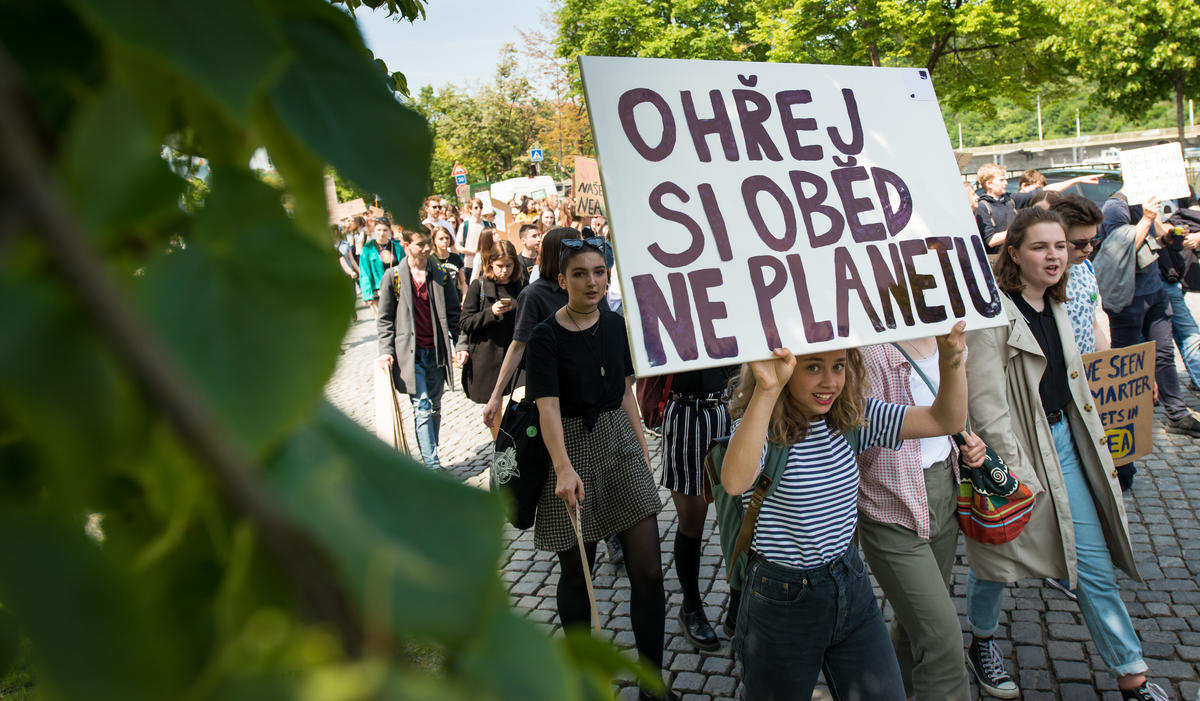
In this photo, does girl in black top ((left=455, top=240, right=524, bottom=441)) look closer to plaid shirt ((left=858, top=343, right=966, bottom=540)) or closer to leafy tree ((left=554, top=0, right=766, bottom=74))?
plaid shirt ((left=858, top=343, right=966, bottom=540))

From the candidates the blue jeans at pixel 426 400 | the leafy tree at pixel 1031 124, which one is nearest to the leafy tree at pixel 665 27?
the blue jeans at pixel 426 400

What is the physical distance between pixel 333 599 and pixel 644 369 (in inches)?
82.4

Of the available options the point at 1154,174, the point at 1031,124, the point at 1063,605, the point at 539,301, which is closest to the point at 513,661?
the point at 539,301

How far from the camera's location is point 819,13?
1013 inches

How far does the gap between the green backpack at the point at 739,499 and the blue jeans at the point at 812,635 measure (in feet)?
0.37

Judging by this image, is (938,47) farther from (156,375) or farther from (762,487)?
(156,375)

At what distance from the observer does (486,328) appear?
655 centimetres

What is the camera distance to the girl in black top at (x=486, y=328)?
257 inches

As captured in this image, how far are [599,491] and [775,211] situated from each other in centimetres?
189

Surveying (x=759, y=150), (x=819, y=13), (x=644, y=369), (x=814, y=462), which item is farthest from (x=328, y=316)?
(x=819, y=13)

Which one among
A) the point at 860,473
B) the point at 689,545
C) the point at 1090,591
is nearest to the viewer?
the point at 860,473

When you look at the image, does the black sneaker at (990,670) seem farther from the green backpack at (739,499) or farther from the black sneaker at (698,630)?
the green backpack at (739,499)

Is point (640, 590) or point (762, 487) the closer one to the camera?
point (762, 487)

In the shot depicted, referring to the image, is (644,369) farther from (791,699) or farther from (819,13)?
(819,13)
